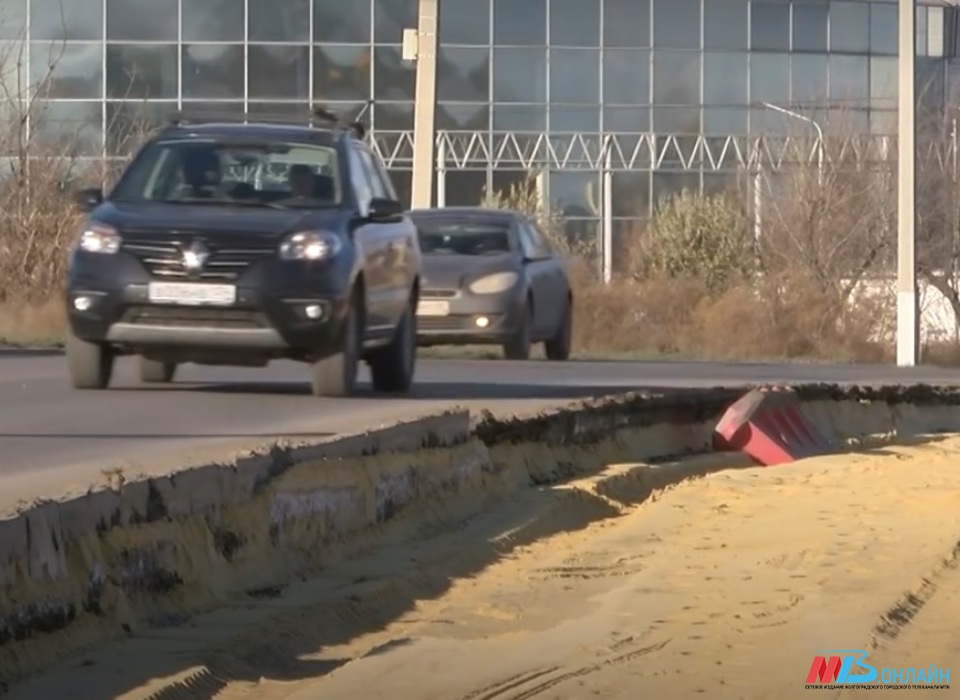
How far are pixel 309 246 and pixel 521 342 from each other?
8.74 meters

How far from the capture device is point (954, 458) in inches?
648

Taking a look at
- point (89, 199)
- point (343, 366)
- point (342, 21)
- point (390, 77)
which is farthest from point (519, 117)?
point (343, 366)

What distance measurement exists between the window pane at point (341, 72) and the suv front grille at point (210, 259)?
44.7 metres

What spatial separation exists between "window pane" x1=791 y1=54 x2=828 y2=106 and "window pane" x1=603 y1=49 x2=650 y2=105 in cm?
400

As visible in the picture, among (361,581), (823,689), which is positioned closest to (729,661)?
(823,689)

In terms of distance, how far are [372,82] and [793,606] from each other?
51115 millimetres

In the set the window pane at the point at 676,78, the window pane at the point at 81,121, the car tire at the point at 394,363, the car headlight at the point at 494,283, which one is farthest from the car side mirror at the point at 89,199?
the window pane at the point at 676,78

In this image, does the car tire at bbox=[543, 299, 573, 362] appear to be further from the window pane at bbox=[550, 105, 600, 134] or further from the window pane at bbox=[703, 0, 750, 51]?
the window pane at bbox=[703, 0, 750, 51]

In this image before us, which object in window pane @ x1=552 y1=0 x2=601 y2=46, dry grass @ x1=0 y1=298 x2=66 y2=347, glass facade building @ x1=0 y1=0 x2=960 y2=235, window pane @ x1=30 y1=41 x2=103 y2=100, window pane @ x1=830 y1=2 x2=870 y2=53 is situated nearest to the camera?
dry grass @ x1=0 y1=298 x2=66 y2=347

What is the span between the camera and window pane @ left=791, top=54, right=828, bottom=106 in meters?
59.9

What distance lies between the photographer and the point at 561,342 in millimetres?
25031

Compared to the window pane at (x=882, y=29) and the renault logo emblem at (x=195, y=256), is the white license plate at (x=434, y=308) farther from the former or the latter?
the window pane at (x=882, y=29)

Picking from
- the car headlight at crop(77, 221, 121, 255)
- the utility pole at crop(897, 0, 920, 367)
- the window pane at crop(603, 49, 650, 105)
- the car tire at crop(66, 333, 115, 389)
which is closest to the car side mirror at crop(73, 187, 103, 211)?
the car headlight at crop(77, 221, 121, 255)

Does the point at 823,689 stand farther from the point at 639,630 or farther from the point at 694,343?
the point at 694,343
